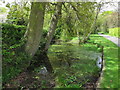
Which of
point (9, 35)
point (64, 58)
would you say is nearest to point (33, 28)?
point (9, 35)

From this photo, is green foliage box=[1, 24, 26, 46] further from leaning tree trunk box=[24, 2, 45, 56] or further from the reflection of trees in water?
the reflection of trees in water

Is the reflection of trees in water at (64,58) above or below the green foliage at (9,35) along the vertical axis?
below

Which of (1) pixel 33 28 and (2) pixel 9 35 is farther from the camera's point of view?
(2) pixel 9 35

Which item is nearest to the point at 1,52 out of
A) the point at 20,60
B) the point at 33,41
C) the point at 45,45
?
the point at 20,60

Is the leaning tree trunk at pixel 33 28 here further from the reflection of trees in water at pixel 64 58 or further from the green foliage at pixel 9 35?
the reflection of trees in water at pixel 64 58

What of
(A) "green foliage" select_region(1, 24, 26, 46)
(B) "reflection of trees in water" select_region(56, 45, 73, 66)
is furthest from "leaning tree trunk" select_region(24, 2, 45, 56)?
(B) "reflection of trees in water" select_region(56, 45, 73, 66)

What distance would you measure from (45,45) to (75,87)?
501 centimetres

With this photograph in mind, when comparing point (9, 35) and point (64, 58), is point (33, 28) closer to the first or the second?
point (9, 35)

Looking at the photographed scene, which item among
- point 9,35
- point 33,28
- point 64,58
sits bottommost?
point 64,58

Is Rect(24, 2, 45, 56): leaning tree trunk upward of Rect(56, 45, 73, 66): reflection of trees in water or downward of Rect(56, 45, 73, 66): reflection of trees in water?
upward

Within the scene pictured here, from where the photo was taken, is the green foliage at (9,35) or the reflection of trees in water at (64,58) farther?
the reflection of trees in water at (64,58)

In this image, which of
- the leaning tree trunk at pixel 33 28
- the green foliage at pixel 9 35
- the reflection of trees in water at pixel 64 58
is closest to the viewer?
the leaning tree trunk at pixel 33 28

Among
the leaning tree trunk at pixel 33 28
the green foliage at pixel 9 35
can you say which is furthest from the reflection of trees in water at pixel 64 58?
the green foliage at pixel 9 35

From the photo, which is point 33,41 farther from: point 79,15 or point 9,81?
point 79,15
